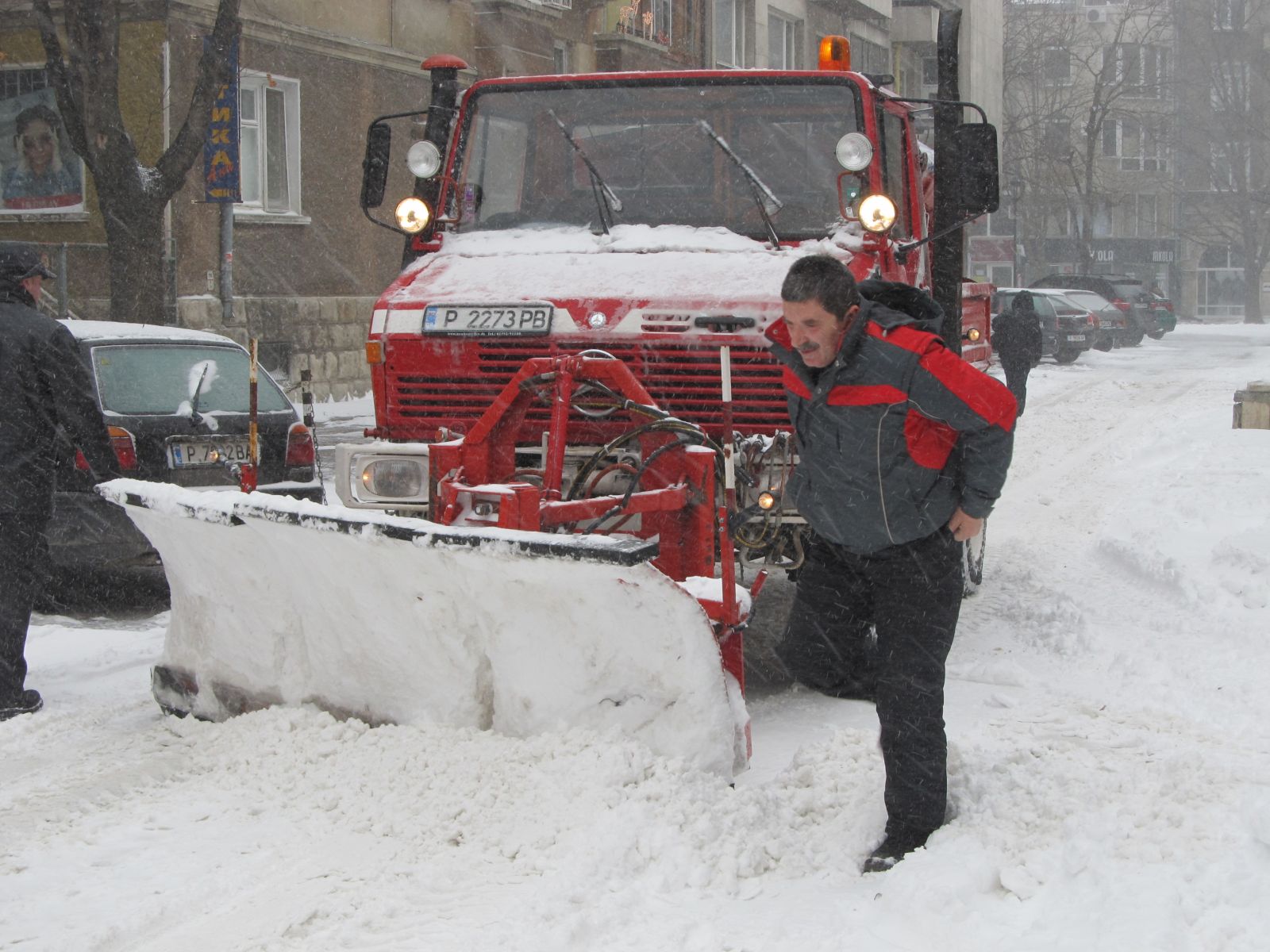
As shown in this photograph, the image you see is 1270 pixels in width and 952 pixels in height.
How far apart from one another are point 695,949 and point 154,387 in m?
5.42

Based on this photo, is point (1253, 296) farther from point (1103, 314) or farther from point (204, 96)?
point (204, 96)

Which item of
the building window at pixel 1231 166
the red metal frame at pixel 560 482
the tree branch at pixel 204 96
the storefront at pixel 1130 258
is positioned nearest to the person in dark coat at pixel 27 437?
the red metal frame at pixel 560 482

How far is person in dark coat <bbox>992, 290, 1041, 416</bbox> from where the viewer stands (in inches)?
297

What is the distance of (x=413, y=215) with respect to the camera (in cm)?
636

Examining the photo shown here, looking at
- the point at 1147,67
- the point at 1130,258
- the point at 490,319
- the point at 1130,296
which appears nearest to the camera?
the point at 490,319

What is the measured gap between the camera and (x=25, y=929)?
356 centimetres

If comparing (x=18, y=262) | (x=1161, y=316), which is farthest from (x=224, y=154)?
(x=1161, y=316)

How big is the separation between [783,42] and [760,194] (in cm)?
2967

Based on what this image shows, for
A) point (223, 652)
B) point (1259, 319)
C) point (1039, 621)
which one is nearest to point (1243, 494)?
point (1039, 621)

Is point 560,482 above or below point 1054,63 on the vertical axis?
below

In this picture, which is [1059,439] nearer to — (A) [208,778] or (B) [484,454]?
(B) [484,454]

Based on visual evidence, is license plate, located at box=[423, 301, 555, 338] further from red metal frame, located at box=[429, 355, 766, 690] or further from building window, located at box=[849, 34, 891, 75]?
building window, located at box=[849, 34, 891, 75]

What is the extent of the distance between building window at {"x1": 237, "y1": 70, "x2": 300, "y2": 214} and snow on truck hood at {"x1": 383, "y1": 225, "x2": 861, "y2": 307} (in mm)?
12491

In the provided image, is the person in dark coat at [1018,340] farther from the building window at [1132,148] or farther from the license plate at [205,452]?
the building window at [1132,148]
